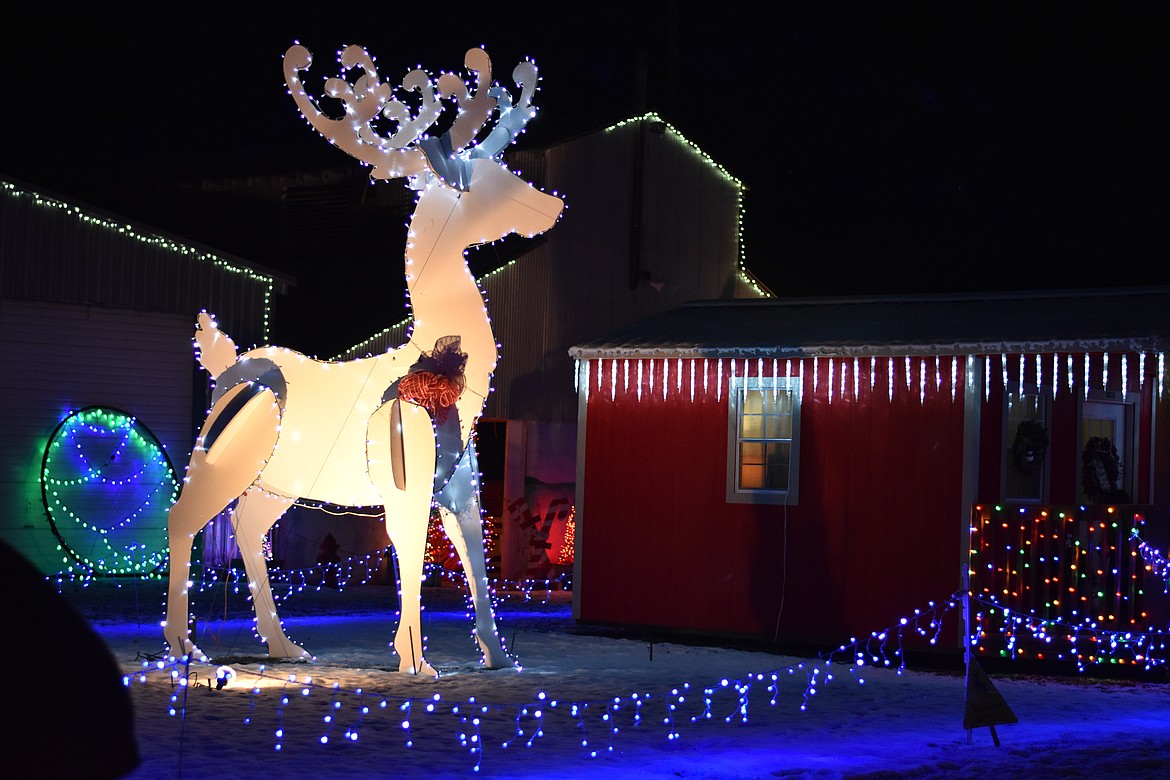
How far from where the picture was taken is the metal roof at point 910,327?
39.8 ft

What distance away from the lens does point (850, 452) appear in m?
13.3

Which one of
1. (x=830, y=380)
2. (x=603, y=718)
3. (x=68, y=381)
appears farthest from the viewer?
(x=68, y=381)

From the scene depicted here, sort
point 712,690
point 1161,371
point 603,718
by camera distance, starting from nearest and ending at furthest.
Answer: point 603,718, point 712,690, point 1161,371

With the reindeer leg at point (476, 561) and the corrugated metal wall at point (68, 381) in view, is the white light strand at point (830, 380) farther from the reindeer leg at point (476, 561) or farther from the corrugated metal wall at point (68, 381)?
the corrugated metal wall at point (68, 381)

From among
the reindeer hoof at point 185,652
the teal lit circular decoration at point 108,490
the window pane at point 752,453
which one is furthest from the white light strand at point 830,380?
the teal lit circular decoration at point 108,490

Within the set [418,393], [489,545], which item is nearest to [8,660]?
[418,393]

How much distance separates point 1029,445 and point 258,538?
6.92m

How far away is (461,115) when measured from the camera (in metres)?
10.3

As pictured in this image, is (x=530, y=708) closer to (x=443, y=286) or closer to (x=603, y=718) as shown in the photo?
(x=603, y=718)

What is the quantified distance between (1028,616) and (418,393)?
5.50 metres

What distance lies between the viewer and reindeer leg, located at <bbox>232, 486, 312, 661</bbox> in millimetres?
10664

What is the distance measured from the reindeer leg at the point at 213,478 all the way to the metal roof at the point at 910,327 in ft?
16.1

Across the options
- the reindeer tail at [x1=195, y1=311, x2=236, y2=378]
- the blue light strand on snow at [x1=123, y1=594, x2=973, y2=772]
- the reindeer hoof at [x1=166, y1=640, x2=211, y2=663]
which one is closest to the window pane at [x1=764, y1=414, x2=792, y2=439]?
the blue light strand on snow at [x1=123, y1=594, x2=973, y2=772]

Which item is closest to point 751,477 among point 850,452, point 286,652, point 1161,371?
point 850,452
